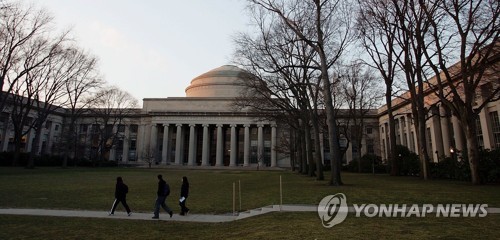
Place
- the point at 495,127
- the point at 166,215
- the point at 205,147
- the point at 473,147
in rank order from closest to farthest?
1. the point at 166,215
2. the point at 473,147
3. the point at 495,127
4. the point at 205,147

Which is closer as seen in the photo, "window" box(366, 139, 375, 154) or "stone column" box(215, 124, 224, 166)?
"window" box(366, 139, 375, 154)

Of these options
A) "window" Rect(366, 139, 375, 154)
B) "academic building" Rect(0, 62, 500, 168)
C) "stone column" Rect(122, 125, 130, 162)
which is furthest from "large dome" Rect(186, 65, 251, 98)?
"window" Rect(366, 139, 375, 154)

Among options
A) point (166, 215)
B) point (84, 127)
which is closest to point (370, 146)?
point (84, 127)

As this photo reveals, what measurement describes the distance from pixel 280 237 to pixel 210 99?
76.2 m

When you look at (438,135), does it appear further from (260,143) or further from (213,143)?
(213,143)

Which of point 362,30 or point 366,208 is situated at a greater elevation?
point 362,30

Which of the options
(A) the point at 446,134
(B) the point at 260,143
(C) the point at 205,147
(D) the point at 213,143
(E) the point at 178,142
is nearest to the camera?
(A) the point at 446,134

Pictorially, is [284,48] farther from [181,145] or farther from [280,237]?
[181,145]

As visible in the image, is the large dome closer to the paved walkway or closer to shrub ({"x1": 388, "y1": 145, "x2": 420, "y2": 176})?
shrub ({"x1": 388, "y1": 145, "x2": 420, "y2": 176})

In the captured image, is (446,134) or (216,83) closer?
(446,134)

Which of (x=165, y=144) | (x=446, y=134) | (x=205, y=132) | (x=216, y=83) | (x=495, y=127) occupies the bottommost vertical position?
(x=495, y=127)

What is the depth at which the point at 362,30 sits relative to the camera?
77.6 ft

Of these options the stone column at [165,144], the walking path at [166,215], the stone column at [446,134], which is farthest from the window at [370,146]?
the walking path at [166,215]

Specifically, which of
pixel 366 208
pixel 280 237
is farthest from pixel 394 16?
pixel 280 237
